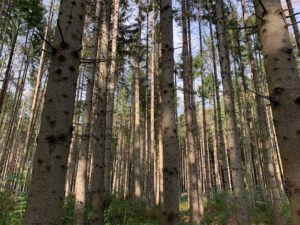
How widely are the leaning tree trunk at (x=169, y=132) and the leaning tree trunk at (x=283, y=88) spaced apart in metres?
2.45

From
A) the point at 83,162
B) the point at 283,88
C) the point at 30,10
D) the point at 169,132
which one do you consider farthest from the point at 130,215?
the point at 30,10

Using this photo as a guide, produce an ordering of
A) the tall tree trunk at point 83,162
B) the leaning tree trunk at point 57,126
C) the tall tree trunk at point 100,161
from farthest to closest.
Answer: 1. the tall tree trunk at point 83,162
2. the tall tree trunk at point 100,161
3. the leaning tree trunk at point 57,126

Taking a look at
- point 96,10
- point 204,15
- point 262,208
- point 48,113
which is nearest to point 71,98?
point 48,113

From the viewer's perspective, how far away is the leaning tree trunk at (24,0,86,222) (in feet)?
6.54

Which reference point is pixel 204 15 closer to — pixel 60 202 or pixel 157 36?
pixel 157 36

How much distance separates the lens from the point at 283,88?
2016 mm

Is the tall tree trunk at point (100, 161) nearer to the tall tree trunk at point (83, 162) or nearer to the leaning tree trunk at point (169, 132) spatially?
the tall tree trunk at point (83, 162)

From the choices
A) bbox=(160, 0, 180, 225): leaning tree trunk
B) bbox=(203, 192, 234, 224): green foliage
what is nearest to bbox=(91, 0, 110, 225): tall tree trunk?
bbox=(160, 0, 180, 225): leaning tree trunk

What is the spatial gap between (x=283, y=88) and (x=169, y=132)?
264 cm

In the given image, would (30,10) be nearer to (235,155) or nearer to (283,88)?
(235,155)

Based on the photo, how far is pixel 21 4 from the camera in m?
13.9

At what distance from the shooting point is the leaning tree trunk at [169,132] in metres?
4.16

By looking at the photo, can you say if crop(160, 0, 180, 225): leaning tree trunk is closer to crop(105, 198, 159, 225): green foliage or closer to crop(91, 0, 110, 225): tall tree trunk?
crop(91, 0, 110, 225): tall tree trunk

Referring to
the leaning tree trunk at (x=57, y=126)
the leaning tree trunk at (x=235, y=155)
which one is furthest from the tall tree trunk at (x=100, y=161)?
the leaning tree trunk at (x=57, y=126)
